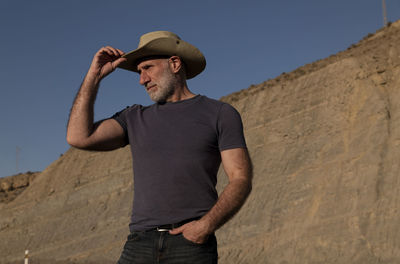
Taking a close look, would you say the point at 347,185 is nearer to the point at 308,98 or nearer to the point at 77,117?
the point at 308,98

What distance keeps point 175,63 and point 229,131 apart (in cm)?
66

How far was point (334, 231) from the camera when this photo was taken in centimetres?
1877

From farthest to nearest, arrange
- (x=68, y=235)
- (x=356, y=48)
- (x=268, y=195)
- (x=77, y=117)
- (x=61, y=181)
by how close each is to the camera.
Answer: (x=61, y=181) → (x=68, y=235) → (x=356, y=48) → (x=268, y=195) → (x=77, y=117)

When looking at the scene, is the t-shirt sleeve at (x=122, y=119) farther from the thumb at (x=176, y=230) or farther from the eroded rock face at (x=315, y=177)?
the eroded rock face at (x=315, y=177)

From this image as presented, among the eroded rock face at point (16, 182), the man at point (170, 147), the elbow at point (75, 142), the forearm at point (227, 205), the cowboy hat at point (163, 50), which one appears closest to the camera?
the forearm at point (227, 205)

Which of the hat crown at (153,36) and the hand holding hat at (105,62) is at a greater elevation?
the hat crown at (153,36)

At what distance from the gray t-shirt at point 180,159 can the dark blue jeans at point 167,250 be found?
0.24ft

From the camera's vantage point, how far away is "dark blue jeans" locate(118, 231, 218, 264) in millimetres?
3141

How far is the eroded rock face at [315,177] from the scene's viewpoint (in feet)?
60.8

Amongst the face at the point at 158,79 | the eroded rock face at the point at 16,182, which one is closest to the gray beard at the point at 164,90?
the face at the point at 158,79

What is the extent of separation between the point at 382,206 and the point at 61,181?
85.1 ft

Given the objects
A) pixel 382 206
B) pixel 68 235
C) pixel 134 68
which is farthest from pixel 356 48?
pixel 134 68

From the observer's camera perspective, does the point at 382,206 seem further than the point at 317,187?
No

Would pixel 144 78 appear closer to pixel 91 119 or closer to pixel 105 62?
pixel 105 62
